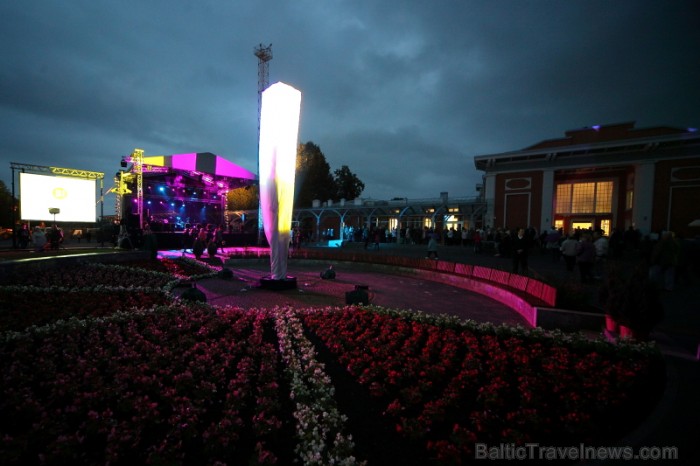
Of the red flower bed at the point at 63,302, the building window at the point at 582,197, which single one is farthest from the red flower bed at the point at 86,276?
the building window at the point at 582,197

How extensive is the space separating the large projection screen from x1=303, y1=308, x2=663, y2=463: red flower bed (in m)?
25.1

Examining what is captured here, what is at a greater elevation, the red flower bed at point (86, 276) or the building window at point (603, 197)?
the building window at point (603, 197)

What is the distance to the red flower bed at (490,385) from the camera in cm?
296

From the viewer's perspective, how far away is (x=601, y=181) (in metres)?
27.8

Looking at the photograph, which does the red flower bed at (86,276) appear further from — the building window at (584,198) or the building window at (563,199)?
the building window at (584,198)

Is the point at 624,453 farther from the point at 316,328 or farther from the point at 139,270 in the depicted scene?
the point at 139,270

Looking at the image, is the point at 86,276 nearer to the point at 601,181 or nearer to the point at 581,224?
the point at 581,224

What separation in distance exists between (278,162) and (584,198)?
29.9 m

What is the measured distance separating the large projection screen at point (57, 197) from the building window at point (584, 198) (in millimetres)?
38507

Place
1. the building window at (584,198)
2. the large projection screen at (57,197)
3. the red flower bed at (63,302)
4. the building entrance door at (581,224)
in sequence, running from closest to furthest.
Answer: the red flower bed at (63,302) → the large projection screen at (57,197) → the building window at (584,198) → the building entrance door at (581,224)

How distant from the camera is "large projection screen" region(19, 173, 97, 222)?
66.2ft

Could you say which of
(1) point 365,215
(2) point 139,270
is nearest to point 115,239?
(2) point 139,270

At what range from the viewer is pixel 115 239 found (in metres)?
23.6

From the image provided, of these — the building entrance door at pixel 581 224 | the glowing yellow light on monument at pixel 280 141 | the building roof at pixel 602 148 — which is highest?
the building roof at pixel 602 148
